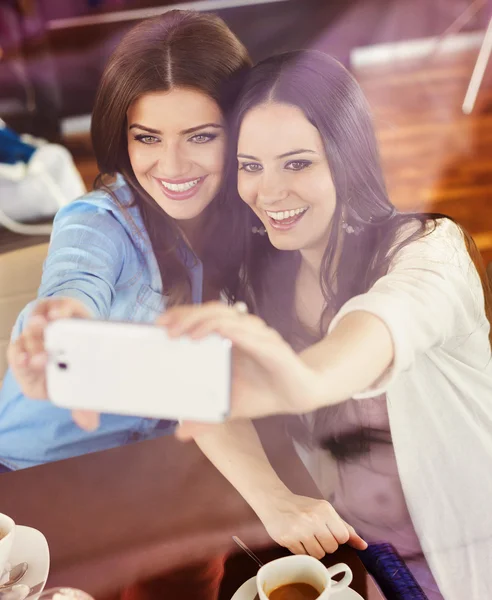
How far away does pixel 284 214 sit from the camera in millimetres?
518

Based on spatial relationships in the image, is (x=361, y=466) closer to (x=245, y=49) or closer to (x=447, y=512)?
(x=447, y=512)

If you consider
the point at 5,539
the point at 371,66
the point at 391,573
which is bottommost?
the point at 391,573

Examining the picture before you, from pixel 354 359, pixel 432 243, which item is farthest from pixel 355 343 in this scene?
pixel 432 243

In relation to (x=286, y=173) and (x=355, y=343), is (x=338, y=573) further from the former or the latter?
(x=286, y=173)

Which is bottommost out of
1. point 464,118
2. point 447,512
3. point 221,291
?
point 447,512

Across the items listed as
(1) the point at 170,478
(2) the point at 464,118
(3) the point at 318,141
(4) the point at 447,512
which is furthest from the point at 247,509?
(2) the point at 464,118

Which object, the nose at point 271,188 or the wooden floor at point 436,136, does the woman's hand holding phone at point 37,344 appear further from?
the wooden floor at point 436,136

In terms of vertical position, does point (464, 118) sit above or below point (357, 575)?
above

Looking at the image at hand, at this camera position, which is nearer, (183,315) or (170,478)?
(183,315)

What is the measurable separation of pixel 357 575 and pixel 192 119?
353 mm

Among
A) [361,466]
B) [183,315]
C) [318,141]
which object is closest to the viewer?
[183,315]

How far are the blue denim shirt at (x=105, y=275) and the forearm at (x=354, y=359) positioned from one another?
16cm

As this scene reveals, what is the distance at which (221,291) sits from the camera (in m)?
0.56

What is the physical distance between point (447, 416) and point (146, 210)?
31 centimetres
